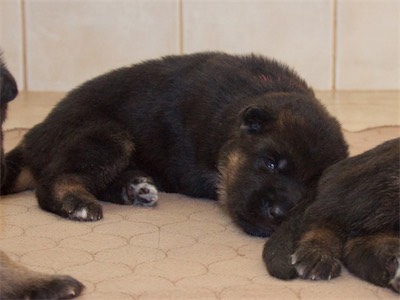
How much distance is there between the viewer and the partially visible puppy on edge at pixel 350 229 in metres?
2.03

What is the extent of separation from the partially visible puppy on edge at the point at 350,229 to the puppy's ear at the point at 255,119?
41 centimetres

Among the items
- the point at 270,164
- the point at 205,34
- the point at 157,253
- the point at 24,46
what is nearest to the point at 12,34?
the point at 24,46

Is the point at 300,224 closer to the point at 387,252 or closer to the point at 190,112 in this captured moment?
the point at 387,252

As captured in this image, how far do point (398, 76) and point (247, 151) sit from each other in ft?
7.38

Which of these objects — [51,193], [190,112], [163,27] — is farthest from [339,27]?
[51,193]

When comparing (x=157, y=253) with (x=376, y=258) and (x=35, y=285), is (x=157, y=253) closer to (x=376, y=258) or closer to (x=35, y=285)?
(x=35, y=285)

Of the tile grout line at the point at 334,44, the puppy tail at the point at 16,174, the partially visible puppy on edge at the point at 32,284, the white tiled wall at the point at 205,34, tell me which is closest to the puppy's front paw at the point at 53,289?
the partially visible puppy on edge at the point at 32,284

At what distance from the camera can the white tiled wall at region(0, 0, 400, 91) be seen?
4547mm

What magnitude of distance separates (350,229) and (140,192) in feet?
2.80

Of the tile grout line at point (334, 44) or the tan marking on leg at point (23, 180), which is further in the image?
the tile grout line at point (334, 44)

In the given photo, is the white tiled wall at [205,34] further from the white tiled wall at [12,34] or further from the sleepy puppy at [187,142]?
the sleepy puppy at [187,142]

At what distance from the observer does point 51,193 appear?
8.71ft

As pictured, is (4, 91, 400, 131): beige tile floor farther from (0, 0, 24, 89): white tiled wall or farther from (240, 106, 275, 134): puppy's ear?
(240, 106, 275, 134): puppy's ear

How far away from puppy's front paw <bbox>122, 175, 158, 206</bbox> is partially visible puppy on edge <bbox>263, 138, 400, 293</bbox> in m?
0.66
